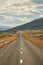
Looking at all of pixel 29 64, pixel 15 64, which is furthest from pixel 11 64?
pixel 29 64

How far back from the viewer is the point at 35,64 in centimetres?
1644

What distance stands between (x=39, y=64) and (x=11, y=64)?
2.16m

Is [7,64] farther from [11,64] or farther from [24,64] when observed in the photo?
[24,64]

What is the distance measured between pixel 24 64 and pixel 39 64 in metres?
1.17

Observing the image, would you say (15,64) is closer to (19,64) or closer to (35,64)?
(19,64)

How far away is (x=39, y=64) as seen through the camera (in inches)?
651

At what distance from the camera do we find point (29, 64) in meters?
16.6

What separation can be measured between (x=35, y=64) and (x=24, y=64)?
35.0 inches

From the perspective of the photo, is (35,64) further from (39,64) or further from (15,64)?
(15,64)

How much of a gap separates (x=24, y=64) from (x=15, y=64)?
2.51 feet

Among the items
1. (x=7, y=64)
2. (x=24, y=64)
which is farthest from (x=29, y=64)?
(x=7, y=64)

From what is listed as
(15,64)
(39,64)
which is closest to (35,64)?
(39,64)

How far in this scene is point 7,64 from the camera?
1636 centimetres

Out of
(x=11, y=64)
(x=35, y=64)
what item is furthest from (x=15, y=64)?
(x=35, y=64)
